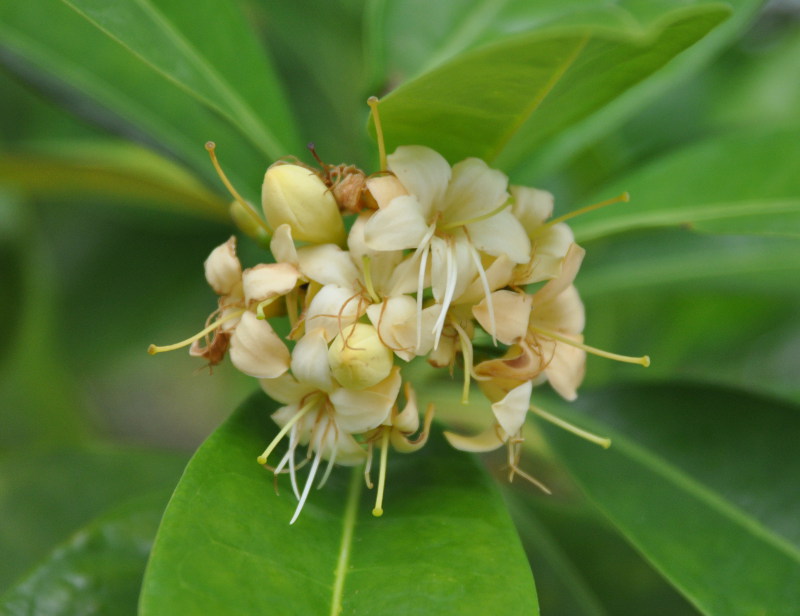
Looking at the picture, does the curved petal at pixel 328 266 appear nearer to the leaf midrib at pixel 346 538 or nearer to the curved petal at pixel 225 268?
the curved petal at pixel 225 268

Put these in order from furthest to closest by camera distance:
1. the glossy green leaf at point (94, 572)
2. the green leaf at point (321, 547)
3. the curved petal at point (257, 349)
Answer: the glossy green leaf at point (94, 572) < the curved petal at point (257, 349) < the green leaf at point (321, 547)

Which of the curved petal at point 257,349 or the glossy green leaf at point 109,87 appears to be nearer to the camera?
the curved petal at point 257,349

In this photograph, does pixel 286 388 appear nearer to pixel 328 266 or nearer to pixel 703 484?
pixel 328 266

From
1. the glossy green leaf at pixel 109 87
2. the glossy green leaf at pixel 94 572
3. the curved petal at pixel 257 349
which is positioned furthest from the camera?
the glossy green leaf at pixel 109 87

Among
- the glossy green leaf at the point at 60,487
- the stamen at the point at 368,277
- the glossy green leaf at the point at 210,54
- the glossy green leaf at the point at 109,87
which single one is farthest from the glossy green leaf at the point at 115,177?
the stamen at the point at 368,277

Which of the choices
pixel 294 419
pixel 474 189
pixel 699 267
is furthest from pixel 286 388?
pixel 699 267

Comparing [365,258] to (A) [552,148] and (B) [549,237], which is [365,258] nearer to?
(B) [549,237]
